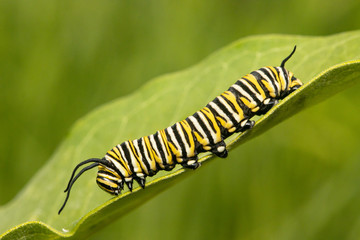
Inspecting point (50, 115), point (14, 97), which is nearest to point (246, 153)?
point (50, 115)

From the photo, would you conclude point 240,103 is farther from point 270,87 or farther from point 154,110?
point 154,110

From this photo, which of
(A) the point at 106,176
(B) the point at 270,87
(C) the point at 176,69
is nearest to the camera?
(A) the point at 106,176

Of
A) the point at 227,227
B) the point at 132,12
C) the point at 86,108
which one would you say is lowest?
the point at 227,227

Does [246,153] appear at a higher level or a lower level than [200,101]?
higher

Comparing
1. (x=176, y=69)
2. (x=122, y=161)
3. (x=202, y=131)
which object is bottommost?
(x=202, y=131)

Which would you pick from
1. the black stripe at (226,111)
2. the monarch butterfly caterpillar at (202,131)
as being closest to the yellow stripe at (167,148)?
the monarch butterfly caterpillar at (202,131)

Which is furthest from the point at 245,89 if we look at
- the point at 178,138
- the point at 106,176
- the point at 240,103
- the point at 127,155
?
the point at 106,176

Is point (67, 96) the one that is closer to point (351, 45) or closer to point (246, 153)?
point (246, 153)
